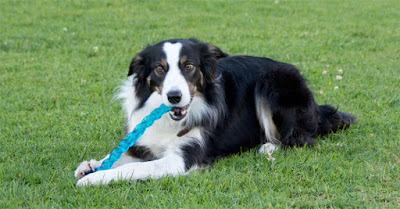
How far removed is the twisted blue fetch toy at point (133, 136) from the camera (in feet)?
13.9

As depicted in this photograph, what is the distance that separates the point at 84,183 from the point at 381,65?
19.4ft

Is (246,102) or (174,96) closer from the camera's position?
(174,96)

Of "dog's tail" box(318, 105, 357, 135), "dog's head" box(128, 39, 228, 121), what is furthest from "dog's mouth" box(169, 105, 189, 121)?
"dog's tail" box(318, 105, 357, 135)

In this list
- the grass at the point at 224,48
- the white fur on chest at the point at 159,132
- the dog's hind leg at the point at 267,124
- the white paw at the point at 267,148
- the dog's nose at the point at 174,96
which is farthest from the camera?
the dog's hind leg at the point at 267,124

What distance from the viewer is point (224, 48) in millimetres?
8750

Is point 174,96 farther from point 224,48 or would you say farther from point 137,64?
point 224,48

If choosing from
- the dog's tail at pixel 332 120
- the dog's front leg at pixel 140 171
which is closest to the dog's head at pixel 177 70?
the dog's front leg at pixel 140 171

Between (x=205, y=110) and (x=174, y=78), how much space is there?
0.63 meters

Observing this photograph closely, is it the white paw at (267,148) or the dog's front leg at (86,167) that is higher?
the dog's front leg at (86,167)

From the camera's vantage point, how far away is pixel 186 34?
9.70m

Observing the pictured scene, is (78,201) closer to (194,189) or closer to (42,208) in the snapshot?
(42,208)

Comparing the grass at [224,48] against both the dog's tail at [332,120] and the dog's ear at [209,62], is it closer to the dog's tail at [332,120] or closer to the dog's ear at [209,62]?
the dog's tail at [332,120]

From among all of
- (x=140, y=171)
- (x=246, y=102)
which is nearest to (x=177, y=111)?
(x=140, y=171)

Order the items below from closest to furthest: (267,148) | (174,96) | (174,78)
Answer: (174,96), (174,78), (267,148)
